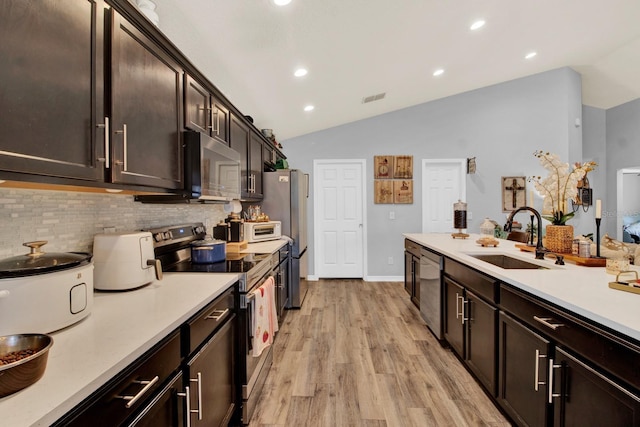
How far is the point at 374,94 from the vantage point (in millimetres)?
4000

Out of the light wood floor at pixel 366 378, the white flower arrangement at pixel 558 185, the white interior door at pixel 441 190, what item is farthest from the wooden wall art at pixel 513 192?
the white flower arrangement at pixel 558 185

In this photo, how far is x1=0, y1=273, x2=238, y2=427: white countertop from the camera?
59 cm

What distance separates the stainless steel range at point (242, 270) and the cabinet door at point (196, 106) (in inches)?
27.6

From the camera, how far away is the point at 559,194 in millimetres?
2117

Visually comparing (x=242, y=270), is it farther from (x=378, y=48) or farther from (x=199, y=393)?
(x=378, y=48)

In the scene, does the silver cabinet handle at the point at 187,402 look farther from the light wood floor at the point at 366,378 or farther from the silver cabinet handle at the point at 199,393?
the light wood floor at the point at 366,378

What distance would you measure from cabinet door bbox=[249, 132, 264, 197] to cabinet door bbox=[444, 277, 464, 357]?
2084 mm

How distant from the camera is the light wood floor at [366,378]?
1.81 metres

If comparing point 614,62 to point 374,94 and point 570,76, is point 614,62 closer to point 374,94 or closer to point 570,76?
point 570,76

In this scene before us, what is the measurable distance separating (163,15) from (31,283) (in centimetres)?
163

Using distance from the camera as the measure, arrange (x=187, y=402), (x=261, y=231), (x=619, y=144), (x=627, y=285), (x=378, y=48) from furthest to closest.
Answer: (x=619, y=144) < (x=261, y=231) < (x=378, y=48) < (x=627, y=285) < (x=187, y=402)

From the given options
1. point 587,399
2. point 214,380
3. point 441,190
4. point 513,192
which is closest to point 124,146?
point 214,380

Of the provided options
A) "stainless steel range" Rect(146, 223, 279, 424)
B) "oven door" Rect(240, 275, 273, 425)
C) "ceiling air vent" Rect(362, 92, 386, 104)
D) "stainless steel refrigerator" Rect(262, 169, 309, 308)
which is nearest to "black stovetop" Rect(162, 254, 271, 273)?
"stainless steel range" Rect(146, 223, 279, 424)

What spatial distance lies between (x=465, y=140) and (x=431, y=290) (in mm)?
3224
